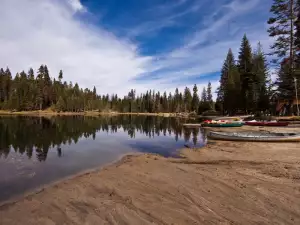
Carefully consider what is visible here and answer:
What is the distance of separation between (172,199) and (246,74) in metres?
61.8

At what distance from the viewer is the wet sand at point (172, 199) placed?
6094 mm

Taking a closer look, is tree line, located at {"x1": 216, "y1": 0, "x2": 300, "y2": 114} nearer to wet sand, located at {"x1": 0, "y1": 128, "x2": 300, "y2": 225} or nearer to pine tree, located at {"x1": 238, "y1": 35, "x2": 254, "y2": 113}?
pine tree, located at {"x1": 238, "y1": 35, "x2": 254, "y2": 113}

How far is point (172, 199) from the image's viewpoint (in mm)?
7418

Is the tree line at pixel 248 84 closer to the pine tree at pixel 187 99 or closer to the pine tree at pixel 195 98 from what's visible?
the pine tree at pixel 195 98

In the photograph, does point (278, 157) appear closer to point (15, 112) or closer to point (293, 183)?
point (293, 183)

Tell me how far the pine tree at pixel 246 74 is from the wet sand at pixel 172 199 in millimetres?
49086

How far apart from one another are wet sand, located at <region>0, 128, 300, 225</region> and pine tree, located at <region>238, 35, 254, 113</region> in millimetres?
49086

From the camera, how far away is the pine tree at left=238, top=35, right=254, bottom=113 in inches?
2186

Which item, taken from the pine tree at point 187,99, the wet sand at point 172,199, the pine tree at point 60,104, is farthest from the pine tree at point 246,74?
the pine tree at point 60,104

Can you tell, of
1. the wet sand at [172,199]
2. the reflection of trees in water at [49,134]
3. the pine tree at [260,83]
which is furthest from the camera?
the pine tree at [260,83]

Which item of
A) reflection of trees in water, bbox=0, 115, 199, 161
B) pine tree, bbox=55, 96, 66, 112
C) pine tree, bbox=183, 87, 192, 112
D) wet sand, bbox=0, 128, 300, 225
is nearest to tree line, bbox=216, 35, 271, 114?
reflection of trees in water, bbox=0, 115, 199, 161

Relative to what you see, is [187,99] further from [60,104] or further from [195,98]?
[60,104]

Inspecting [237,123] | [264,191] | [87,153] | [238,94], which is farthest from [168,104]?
[264,191]

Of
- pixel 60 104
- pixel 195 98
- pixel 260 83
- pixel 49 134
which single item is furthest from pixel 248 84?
pixel 60 104
